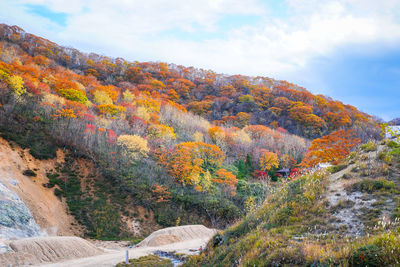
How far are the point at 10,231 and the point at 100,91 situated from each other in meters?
36.6

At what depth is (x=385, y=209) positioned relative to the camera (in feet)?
25.4

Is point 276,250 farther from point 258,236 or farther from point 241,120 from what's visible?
point 241,120

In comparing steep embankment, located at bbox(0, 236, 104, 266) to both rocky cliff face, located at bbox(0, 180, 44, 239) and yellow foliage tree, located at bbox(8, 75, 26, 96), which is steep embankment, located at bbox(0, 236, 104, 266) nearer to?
rocky cliff face, located at bbox(0, 180, 44, 239)

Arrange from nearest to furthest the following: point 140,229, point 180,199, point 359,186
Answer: point 359,186, point 140,229, point 180,199

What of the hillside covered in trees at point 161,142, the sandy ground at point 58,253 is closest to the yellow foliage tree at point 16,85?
the hillside covered in trees at point 161,142

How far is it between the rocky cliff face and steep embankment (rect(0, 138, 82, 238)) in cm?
288

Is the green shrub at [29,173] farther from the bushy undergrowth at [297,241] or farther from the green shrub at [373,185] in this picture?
the green shrub at [373,185]

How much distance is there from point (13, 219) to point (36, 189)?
856 cm

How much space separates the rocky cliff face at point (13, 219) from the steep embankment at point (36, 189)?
2.88 meters

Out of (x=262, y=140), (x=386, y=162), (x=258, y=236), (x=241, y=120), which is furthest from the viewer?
(x=241, y=120)

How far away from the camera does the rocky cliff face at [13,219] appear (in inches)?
720

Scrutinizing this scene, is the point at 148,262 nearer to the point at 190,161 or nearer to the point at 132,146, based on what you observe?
the point at 190,161

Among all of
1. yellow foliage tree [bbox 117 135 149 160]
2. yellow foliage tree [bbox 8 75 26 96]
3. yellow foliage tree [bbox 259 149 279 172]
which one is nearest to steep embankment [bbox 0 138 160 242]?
yellow foliage tree [bbox 117 135 149 160]

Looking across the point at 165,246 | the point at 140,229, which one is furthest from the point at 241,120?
the point at 165,246
